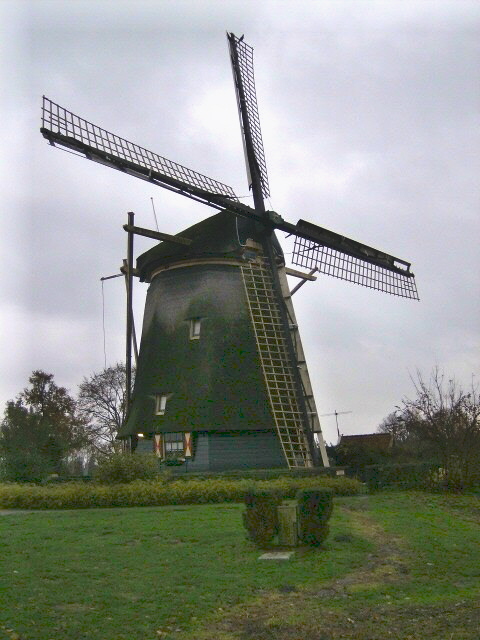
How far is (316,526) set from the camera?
40.6 feet

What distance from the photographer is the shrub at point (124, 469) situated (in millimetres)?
21234

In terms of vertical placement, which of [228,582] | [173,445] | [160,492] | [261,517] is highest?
[173,445]

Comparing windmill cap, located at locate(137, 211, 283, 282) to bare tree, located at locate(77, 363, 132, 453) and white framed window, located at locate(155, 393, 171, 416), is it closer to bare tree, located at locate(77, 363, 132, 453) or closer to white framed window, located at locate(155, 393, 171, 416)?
white framed window, located at locate(155, 393, 171, 416)

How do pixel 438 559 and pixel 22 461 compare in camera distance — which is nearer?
pixel 438 559

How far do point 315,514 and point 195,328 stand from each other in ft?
45.9

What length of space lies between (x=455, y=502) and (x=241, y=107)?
17.1 m

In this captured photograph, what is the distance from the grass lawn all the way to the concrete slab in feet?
0.57

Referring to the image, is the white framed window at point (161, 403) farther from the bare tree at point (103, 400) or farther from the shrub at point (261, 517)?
the bare tree at point (103, 400)

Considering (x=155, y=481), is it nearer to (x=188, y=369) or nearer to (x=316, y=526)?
(x=188, y=369)

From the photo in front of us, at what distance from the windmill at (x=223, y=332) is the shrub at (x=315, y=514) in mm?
10361

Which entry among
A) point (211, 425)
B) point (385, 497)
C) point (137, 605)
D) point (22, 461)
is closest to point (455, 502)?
point (385, 497)

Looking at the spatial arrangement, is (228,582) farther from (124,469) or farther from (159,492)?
(124,469)

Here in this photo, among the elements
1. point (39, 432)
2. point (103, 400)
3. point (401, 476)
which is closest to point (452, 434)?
point (401, 476)

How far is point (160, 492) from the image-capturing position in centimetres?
1964
